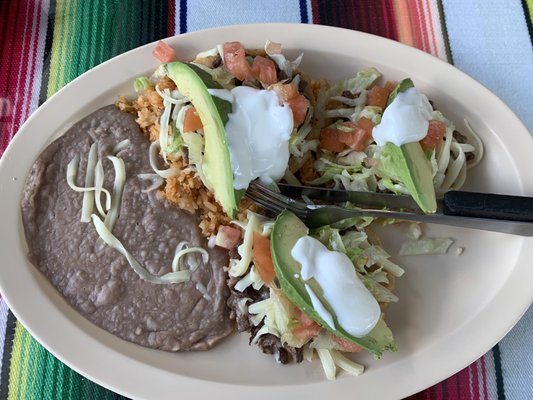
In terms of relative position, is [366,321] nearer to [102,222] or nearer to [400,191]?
[400,191]

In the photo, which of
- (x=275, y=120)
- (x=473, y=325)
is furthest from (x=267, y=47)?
(x=473, y=325)

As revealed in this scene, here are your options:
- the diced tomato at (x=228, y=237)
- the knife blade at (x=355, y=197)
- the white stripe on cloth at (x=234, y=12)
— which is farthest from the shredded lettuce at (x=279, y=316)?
the white stripe on cloth at (x=234, y=12)

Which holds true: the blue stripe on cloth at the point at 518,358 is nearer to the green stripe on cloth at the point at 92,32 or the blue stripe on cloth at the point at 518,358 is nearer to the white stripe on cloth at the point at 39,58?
the green stripe on cloth at the point at 92,32

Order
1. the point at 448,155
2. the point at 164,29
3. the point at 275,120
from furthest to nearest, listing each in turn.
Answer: the point at 164,29 < the point at 448,155 < the point at 275,120

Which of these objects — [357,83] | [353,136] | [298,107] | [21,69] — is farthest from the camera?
[21,69]

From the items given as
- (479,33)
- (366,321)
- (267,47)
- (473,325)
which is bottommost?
(473,325)

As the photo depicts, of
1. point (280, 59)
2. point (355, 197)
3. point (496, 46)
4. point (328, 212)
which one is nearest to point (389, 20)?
point (496, 46)

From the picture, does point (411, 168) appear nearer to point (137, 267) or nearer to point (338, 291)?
point (338, 291)
